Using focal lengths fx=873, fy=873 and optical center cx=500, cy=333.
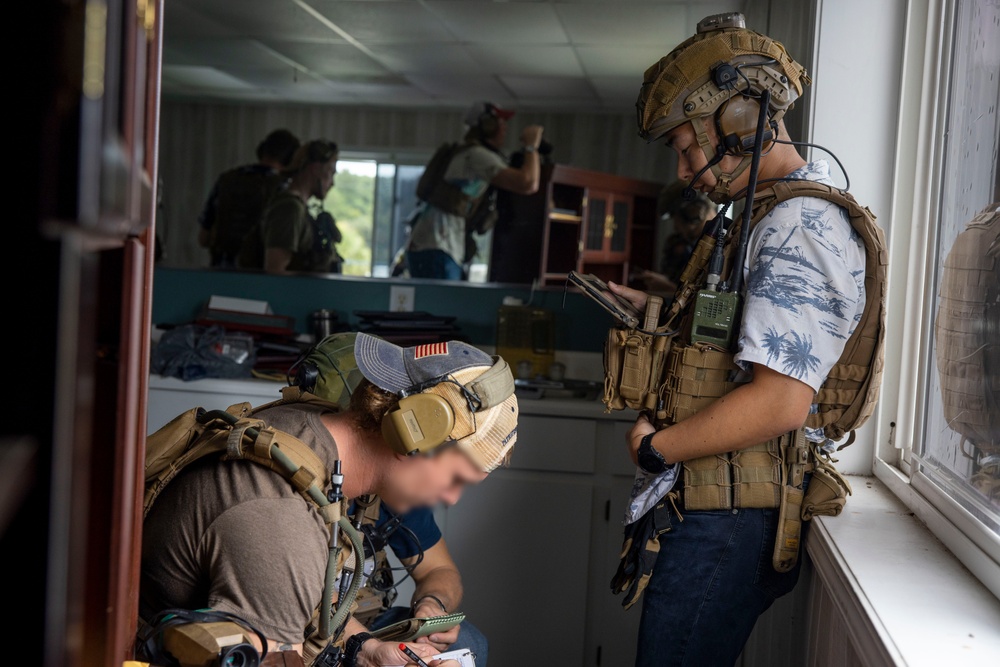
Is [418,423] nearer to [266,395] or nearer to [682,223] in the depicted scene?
[266,395]

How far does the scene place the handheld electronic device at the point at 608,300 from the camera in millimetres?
1520

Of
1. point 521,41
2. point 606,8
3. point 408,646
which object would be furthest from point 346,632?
point 521,41

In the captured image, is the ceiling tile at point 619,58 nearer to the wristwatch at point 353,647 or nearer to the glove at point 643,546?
the glove at point 643,546

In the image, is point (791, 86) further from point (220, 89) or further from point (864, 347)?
point (220, 89)

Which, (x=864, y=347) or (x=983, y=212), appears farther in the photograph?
(x=864, y=347)

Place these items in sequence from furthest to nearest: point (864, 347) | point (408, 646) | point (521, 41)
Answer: point (521, 41), point (408, 646), point (864, 347)

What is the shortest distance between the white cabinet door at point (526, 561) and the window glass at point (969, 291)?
1139 mm

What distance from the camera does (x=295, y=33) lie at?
5.08 meters

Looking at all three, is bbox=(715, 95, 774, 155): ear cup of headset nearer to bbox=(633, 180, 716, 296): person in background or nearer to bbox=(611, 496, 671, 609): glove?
bbox=(611, 496, 671, 609): glove

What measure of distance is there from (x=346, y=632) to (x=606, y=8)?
3.45 metres

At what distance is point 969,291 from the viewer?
126 cm

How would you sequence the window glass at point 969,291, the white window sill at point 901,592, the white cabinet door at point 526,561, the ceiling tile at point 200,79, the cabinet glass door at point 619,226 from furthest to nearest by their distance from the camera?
the ceiling tile at point 200,79 → the cabinet glass door at point 619,226 → the white cabinet door at point 526,561 → the window glass at point 969,291 → the white window sill at point 901,592

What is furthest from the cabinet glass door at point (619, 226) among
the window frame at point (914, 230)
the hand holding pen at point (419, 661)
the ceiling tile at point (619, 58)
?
the hand holding pen at point (419, 661)

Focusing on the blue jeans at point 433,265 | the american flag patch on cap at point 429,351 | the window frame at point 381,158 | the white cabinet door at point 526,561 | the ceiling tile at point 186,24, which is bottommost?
the white cabinet door at point 526,561
